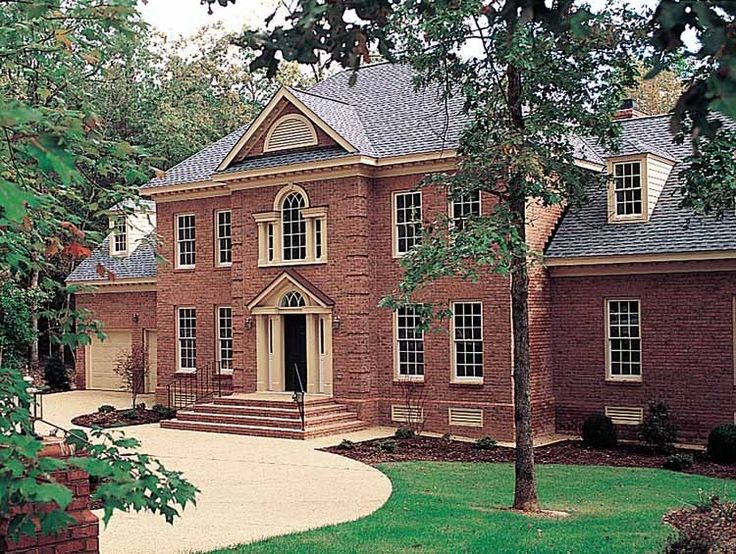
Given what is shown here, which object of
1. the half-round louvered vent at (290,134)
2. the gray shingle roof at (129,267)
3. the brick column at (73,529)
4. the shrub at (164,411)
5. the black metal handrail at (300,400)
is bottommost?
the shrub at (164,411)

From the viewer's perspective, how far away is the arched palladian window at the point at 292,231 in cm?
2461

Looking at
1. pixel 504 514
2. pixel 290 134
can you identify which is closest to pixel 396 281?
pixel 290 134

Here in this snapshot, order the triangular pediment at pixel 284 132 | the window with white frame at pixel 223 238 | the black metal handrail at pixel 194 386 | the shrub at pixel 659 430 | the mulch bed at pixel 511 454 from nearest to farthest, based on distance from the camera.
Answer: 1. the mulch bed at pixel 511 454
2. the shrub at pixel 659 430
3. the triangular pediment at pixel 284 132
4. the black metal handrail at pixel 194 386
5. the window with white frame at pixel 223 238

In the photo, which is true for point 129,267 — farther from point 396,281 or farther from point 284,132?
point 396,281

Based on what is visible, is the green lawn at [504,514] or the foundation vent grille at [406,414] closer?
the green lawn at [504,514]

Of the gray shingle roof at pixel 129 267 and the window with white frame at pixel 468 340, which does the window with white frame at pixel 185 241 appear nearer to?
Result: the gray shingle roof at pixel 129 267

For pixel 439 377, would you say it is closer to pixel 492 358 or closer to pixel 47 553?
pixel 492 358

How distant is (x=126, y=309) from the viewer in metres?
31.9

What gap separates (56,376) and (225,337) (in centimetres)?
987

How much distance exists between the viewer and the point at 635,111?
1078 inches

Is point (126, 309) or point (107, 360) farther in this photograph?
point (107, 360)

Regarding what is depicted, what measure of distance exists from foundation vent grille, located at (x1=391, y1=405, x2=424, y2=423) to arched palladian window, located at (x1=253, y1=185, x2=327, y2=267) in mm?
4133

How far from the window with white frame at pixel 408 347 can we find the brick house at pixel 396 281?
38mm

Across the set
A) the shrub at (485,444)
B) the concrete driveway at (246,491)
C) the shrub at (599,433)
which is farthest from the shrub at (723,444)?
the concrete driveway at (246,491)
